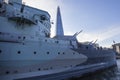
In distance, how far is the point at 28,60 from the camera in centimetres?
1182

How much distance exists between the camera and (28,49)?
11969mm

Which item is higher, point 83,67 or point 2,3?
point 2,3

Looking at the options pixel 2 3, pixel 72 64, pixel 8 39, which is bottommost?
pixel 72 64

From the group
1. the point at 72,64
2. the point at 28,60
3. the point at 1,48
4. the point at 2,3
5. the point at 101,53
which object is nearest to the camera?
the point at 1,48

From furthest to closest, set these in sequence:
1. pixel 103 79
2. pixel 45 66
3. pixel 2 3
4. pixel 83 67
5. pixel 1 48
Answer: pixel 103 79 → pixel 83 67 → pixel 2 3 → pixel 45 66 → pixel 1 48

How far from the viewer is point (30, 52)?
12031 mm

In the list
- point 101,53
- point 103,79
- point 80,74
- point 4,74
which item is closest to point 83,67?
point 80,74

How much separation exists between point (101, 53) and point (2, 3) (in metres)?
15.1

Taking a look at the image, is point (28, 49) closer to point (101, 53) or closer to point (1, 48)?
point (1, 48)

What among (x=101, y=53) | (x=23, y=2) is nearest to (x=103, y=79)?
(x=101, y=53)

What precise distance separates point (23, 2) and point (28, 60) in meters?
8.48

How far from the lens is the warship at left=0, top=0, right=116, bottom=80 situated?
438 inches

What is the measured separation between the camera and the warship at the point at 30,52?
36.5 feet

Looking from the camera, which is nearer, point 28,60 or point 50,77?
point 28,60
